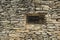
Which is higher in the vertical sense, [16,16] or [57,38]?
[16,16]

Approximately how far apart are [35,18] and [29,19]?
138 millimetres

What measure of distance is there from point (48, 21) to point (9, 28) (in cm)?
88

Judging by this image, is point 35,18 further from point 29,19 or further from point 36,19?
point 29,19

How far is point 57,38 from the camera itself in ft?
10.6

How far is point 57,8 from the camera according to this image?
10.7 feet

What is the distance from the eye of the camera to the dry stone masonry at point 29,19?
3.26 m

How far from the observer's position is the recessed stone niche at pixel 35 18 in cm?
333

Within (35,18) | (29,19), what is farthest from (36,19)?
(29,19)

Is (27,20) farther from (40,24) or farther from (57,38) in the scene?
(57,38)

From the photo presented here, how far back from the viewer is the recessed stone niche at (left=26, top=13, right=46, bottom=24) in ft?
10.9

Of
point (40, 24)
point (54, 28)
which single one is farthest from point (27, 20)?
point (54, 28)

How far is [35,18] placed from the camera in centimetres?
338

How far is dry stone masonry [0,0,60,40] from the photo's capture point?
326cm

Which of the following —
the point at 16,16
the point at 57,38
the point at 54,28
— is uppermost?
the point at 16,16
